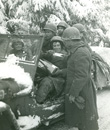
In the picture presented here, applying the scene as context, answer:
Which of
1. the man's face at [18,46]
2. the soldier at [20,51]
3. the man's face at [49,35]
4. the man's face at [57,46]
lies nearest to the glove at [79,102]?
the soldier at [20,51]

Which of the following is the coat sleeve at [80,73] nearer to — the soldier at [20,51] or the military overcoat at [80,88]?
the military overcoat at [80,88]

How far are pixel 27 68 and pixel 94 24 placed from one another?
6845 mm

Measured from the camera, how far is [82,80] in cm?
361

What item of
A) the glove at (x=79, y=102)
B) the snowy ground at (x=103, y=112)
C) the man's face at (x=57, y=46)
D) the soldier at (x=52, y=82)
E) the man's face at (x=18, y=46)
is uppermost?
the man's face at (x=18, y=46)

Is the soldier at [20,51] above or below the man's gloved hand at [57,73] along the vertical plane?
above

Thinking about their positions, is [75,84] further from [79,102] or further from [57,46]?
[57,46]

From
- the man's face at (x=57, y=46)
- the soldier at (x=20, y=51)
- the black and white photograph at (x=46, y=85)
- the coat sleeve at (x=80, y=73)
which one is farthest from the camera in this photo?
the man's face at (x=57, y=46)

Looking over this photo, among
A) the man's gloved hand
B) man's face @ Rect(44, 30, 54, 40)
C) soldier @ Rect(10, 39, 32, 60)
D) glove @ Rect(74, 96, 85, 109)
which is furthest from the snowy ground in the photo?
man's face @ Rect(44, 30, 54, 40)

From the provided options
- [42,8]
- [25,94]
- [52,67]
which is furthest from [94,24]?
[25,94]

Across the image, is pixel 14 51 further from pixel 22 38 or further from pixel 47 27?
pixel 47 27

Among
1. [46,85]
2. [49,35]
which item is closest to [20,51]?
[46,85]

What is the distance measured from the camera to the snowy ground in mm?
4637

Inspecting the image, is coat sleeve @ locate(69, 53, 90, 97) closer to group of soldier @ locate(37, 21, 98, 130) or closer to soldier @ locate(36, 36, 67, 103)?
group of soldier @ locate(37, 21, 98, 130)

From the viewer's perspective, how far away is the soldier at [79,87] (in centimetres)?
363
